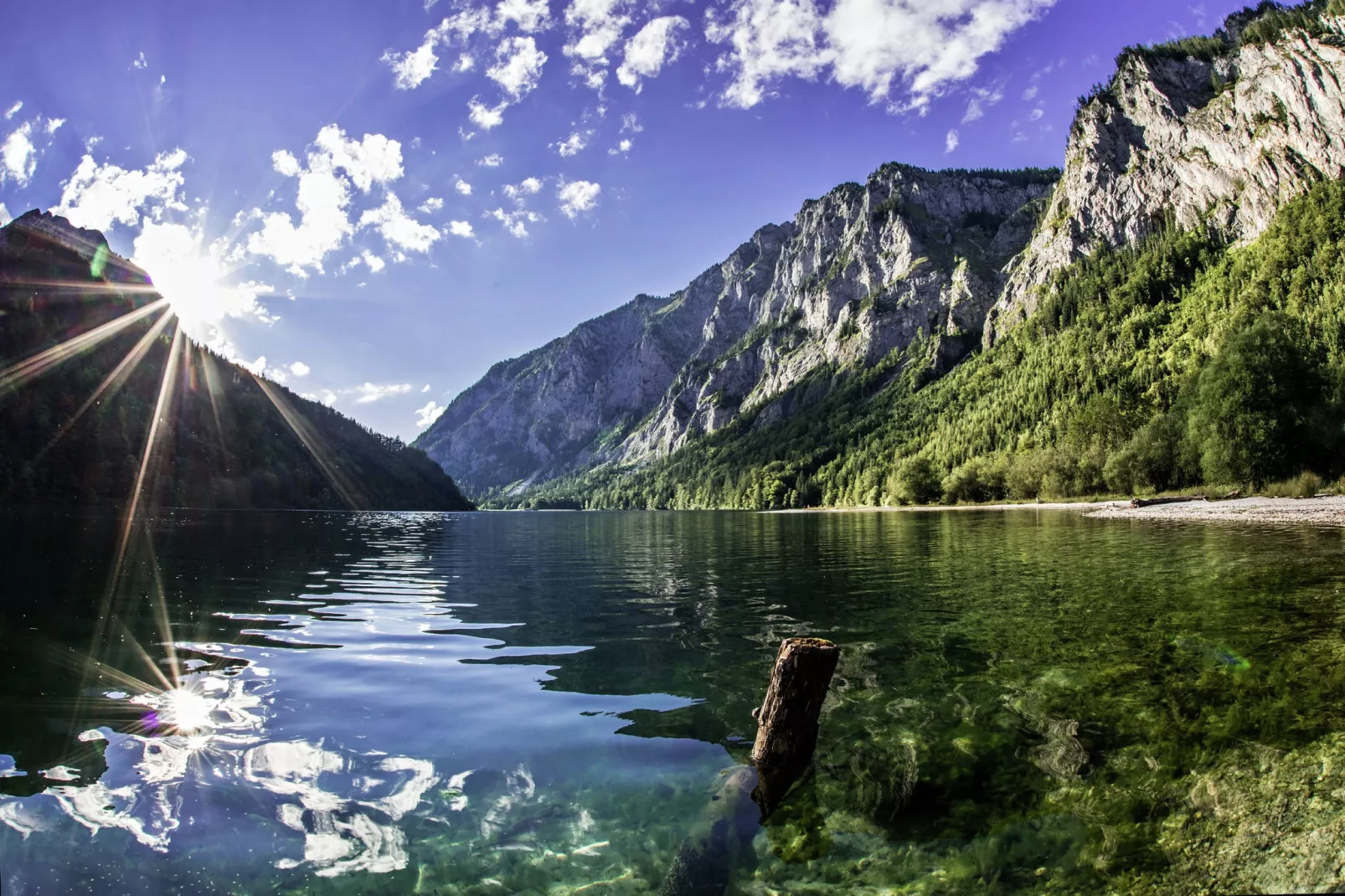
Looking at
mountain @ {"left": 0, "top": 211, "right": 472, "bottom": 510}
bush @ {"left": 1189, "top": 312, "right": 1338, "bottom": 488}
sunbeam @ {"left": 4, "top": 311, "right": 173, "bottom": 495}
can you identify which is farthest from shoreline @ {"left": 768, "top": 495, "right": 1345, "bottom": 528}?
sunbeam @ {"left": 4, "top": 311, "right": 173, "bottom": 495}

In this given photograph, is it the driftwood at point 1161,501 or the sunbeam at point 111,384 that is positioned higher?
the sunbeam at point 111,384

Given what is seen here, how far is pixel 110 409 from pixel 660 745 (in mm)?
175682

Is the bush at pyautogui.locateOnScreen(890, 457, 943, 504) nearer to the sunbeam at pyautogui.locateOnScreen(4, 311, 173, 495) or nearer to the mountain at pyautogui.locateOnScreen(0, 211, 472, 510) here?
the mountain at pyautogui.locateOnScreen(0, 211, 472, 510)

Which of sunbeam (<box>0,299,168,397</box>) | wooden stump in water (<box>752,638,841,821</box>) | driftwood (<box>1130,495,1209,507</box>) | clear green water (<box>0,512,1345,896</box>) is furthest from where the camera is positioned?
sunbeam (<box>0,299,168,397</box>)

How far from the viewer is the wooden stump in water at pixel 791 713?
8.46 metres

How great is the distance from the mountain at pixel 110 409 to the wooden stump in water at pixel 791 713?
14922 centimetres

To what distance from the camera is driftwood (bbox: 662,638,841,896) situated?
24.1ft

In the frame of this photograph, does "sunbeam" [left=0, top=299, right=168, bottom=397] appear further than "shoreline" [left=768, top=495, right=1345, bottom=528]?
Yes

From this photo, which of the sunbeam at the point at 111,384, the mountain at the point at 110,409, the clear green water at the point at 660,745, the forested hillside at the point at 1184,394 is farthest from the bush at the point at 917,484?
the sunbeam at the point at 111,384

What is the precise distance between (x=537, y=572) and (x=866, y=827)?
3048cm

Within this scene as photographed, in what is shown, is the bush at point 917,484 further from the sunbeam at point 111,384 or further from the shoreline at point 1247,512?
the sunbeam at point 111,384

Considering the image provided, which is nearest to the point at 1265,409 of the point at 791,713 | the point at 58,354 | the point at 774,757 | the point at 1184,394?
the point at 1184,394

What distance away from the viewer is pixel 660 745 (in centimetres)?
994

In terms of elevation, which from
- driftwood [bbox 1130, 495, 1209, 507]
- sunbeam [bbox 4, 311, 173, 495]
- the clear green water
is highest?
sunbeam [bbox 4, 311, 173, 495]
